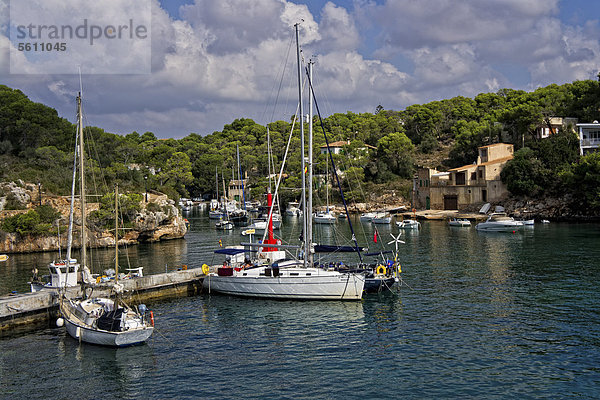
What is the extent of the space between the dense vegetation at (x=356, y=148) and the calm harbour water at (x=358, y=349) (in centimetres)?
1655

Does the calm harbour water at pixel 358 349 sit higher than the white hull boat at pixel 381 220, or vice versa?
the white hull boat at pixel 381 220

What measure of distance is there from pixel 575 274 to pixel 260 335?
27178 mm

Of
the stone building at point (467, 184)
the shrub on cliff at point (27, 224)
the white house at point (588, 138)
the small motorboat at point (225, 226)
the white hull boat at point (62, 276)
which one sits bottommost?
the white hull boat at point (62, 276)

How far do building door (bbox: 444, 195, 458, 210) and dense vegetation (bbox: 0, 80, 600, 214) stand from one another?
11.0 m

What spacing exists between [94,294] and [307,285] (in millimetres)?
13901

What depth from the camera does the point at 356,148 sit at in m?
128

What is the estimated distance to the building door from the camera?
9888cm

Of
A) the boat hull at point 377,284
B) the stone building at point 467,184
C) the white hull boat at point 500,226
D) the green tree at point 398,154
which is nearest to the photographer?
the boat hull at point 377,284

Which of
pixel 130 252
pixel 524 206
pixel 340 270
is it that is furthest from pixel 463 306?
pixel 524 206

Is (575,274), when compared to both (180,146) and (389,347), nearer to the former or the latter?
(389,347)

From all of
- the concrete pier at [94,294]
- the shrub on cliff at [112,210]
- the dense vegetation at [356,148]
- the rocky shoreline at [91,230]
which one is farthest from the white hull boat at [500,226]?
the shrub on cliff at [112,210]

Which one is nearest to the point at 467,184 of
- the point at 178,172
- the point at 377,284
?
the point at 377,284

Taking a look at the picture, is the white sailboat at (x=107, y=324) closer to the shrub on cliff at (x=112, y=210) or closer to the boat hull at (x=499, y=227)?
the shrub on cliff at (x=112, y=210)

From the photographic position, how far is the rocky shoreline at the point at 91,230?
6059 cm
